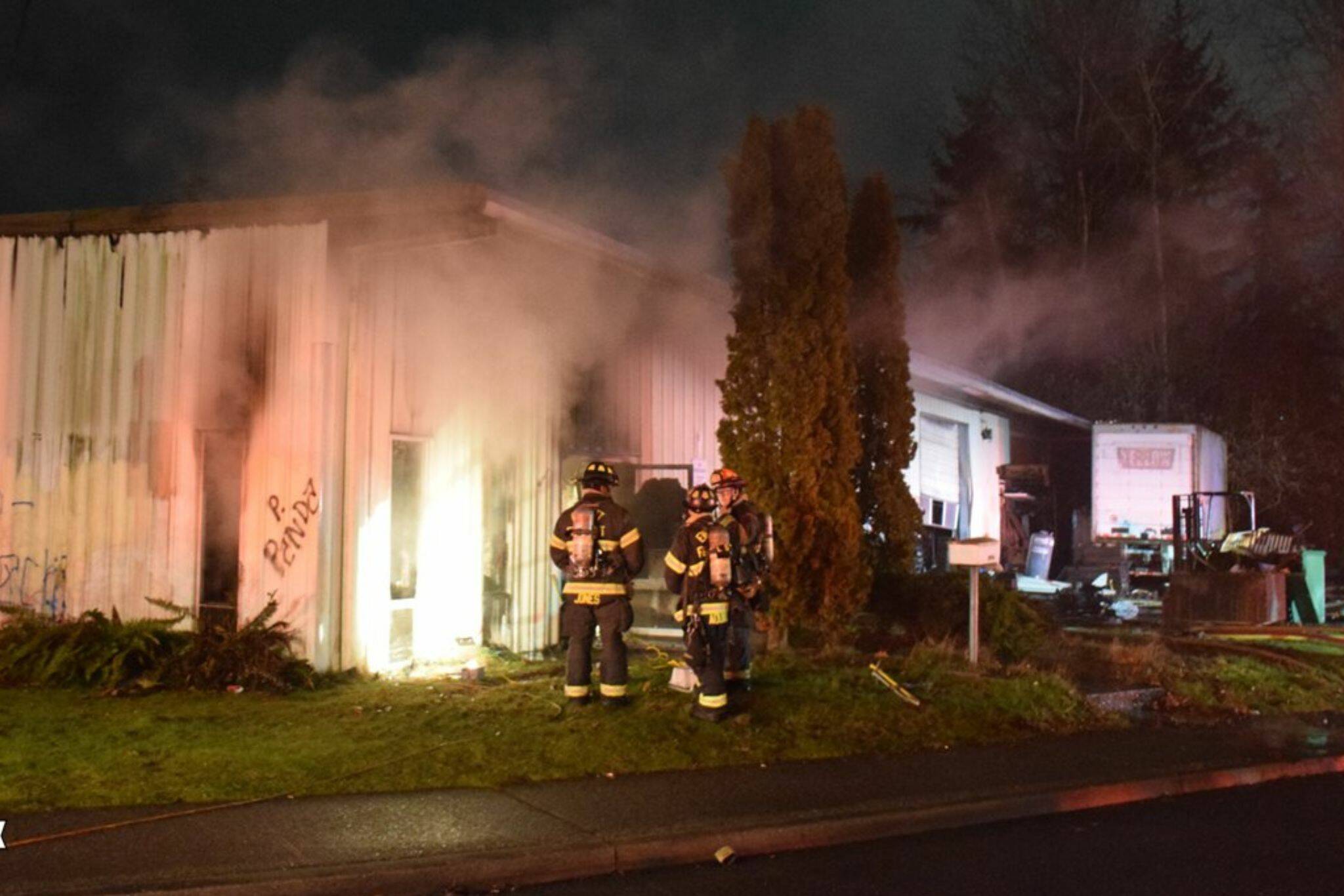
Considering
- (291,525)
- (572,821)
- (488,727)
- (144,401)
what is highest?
(144,401)

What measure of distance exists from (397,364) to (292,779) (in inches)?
162

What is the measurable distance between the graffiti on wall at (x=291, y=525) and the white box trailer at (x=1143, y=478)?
50.8 feet

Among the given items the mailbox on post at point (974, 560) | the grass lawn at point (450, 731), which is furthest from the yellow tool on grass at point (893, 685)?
the mailbox on post at point (974, 560)

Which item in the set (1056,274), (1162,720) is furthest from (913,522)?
(1056,274)

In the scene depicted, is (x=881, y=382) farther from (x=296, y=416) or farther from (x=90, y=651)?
(x=90, y=651)

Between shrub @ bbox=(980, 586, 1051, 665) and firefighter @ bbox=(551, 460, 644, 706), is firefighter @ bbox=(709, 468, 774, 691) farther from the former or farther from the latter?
shrub @ bbox=(980, 586, 1051, 665)

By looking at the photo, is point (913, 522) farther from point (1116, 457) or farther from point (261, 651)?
point (1116, 457)

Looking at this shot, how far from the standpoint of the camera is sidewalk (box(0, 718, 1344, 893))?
4.96m

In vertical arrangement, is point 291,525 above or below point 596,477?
below

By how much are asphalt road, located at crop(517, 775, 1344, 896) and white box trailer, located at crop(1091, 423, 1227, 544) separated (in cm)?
1455

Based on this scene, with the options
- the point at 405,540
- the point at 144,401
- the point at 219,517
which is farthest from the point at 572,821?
the point at 144,401

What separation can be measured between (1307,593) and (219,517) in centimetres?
1370

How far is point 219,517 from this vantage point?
934 cm

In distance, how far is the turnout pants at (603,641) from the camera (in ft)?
25.6
